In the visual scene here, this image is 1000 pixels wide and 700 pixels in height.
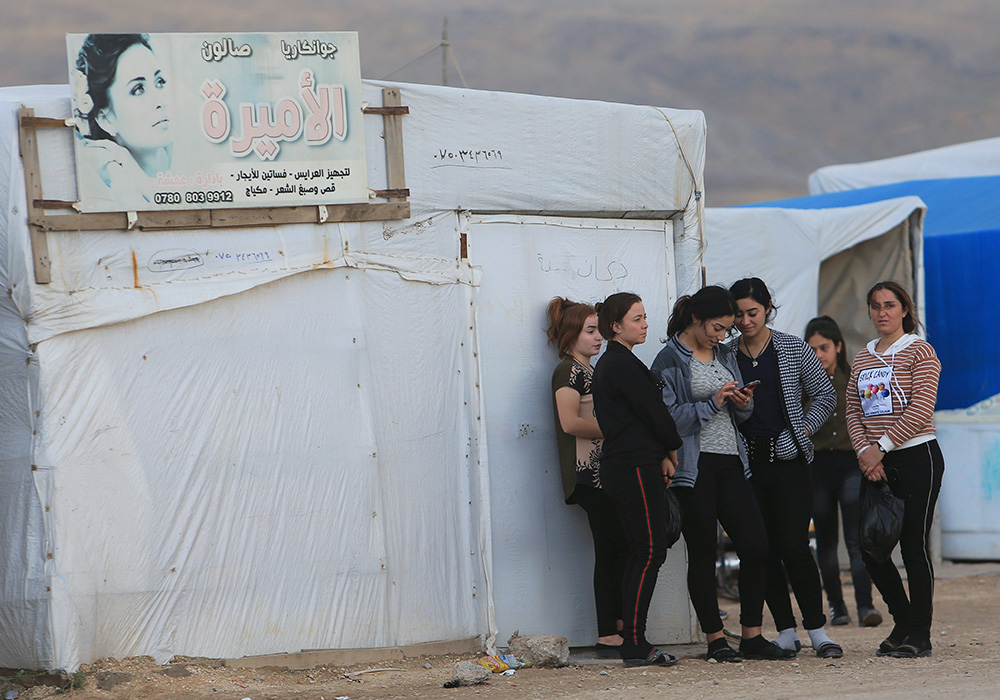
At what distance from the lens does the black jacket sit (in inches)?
212

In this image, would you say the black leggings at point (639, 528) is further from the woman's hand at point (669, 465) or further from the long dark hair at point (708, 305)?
the long dark hair at point (708, 305)

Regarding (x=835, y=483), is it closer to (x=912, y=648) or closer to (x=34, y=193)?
(x=912, y=648)

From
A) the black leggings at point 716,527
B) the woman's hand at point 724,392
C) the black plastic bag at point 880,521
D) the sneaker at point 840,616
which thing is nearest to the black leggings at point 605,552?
the black leggings at point 716,527

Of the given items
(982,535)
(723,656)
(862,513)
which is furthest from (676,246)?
(982,535)

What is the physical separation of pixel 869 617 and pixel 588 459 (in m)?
2.77

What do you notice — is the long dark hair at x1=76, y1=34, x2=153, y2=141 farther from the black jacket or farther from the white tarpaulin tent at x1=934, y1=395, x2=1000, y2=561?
the white tarpaulin tent at x1=934, y1=395, x2=1000, y2=561

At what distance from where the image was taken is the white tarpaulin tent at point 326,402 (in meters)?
5.15

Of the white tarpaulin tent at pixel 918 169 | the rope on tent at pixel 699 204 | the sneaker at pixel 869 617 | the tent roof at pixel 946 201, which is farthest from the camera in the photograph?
the white tarpaulin tent at pixel 918 169

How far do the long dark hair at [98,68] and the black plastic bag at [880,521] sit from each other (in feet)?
13.3

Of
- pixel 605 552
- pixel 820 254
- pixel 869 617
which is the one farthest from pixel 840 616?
pixel 820 254

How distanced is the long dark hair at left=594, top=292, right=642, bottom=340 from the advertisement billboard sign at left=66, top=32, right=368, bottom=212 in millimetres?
1319

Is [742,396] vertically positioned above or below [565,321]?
below

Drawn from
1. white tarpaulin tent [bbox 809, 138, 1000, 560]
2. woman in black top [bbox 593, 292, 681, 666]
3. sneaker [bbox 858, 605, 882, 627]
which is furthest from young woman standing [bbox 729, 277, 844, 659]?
white tarpaulin tent [bbox 809, 138, 1000, 560]

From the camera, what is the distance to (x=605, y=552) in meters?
5.90
